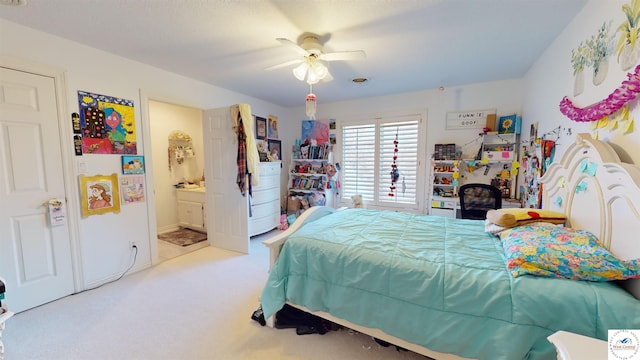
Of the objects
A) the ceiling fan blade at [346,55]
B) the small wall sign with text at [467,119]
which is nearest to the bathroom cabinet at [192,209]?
the ceiling fan blade at [346,55]

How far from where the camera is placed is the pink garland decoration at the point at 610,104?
123 centimetres

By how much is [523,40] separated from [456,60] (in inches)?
23.4

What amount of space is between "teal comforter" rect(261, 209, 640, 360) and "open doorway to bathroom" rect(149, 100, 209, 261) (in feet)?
9.63

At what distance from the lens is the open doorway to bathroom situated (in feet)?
14.4

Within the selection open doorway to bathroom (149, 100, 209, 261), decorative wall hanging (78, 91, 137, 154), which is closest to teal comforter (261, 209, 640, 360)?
decorative wall hanging (78, 91, 137, 154)

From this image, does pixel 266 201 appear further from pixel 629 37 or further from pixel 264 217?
pixel 629 37

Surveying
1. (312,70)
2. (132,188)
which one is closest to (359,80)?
(312,70)

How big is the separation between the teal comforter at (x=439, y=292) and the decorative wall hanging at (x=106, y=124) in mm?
2291

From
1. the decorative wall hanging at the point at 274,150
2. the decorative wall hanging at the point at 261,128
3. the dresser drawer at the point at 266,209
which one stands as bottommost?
the dresser drawer at the point at 266,209

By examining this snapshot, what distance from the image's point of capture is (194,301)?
231cm

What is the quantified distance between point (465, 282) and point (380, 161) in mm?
3152

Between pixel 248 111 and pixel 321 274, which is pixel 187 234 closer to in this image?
pixel 248 111

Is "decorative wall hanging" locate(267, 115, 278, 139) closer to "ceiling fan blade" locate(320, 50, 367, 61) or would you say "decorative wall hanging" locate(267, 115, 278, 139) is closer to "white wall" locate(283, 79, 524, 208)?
"white wall" locate(283, 79, 524, 208)

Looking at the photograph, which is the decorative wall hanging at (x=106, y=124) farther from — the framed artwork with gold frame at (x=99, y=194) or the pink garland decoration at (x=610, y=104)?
the pink garland decoration at (x=610, y=104)
